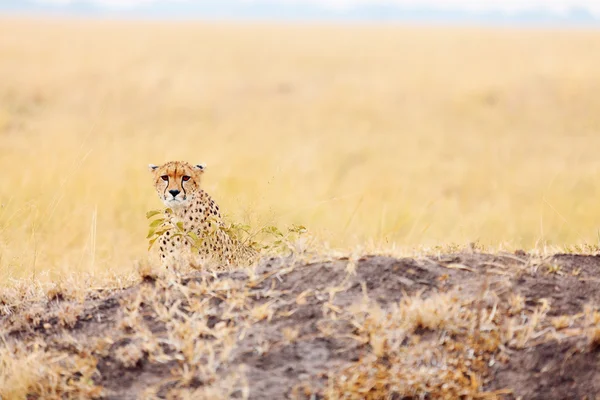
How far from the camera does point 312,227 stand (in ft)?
20.9

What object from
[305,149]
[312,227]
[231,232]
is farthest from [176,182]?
[305,149]

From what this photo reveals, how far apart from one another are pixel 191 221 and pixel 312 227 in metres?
2.74

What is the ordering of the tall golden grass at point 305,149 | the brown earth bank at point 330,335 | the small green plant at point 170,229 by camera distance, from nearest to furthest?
the brown earth bank at point 330,335 < the small green plant at point 170,229 < the tall golden grass at point 305,149

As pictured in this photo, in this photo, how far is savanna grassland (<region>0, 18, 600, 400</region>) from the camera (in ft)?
8.87

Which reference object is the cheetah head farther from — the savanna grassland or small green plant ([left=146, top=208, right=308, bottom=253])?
the savanna grassland

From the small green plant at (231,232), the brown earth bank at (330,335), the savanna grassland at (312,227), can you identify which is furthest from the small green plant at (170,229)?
the brown earth bank at (330,335)

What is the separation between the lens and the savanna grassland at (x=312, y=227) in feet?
8.87

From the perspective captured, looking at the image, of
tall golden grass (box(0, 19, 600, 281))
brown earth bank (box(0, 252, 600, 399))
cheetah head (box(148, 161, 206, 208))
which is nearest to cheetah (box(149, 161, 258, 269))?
cheetah head (box(148, 161, 206, 208))

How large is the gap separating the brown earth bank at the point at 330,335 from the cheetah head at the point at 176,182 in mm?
491

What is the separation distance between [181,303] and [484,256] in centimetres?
109

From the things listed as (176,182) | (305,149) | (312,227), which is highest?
(305,149)

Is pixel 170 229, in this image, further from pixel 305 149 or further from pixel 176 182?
pixel 305 149

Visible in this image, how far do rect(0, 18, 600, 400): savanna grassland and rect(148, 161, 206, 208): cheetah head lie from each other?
26 centimetres

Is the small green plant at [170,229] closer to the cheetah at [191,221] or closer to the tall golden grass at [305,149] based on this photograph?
the cheetah at [191,221]
